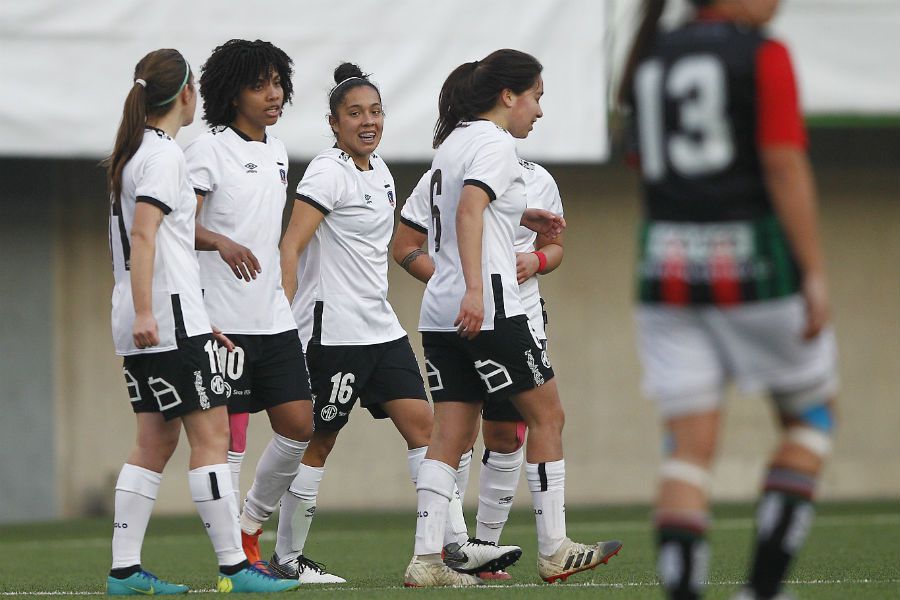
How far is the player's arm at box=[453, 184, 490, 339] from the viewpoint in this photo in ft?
17.0

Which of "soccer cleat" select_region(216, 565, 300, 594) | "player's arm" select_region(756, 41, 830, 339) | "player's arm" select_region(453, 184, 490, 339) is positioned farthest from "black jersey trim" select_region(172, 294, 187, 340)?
"player's arm" select_region(756, 41, 830, 339)

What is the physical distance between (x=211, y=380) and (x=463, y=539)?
5.00 ft

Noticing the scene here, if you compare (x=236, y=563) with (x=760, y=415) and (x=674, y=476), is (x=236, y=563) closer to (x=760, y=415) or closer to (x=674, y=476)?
(x=674, y=476)

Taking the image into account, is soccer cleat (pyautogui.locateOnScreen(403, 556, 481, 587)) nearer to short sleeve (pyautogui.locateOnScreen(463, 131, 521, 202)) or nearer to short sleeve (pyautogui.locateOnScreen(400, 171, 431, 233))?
short sleeve (pyautogui.locateOnScreen(463, 131, 521, 202))

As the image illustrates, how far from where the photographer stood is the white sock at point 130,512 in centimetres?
509

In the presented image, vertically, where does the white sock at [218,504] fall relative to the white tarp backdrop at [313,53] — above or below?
below

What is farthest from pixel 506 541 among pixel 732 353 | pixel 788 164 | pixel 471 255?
pixel 788 164

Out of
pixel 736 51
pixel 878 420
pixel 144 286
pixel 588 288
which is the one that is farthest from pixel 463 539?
pixel 878 420

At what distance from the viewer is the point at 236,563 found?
5070 mm

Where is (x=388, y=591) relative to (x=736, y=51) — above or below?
below

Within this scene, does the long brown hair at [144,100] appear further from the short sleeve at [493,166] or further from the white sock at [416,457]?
the white sock at [416,457]

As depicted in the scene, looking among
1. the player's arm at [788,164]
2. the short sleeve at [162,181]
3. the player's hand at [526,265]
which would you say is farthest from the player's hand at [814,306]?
the player's hand at [526,265]

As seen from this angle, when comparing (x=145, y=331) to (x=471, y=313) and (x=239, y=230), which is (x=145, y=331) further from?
(x=471, y=313)

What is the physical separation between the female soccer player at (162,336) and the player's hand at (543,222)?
4.87 feet
